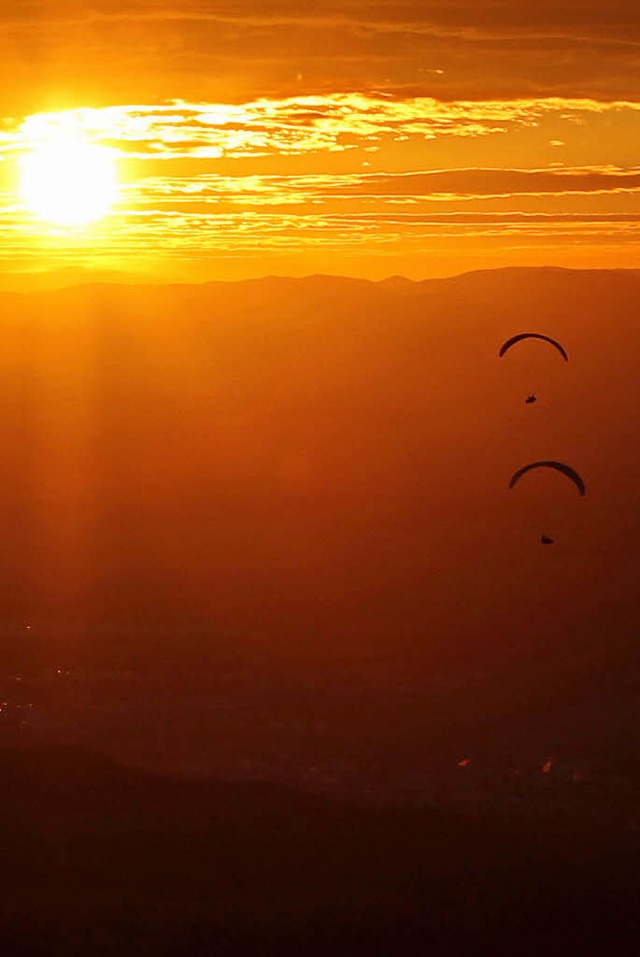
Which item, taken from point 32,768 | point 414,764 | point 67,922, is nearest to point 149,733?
point 32,768

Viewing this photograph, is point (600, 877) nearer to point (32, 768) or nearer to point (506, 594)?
point (32, 768)

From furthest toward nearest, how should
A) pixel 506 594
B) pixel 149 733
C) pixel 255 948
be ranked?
1. pixel 506 594
2. pixel 149 733
3. pixel 255 948

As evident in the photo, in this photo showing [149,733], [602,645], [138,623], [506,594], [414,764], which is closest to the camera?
[414,764]

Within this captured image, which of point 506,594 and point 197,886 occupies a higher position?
point 506,594

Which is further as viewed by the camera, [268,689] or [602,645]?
[602,645]

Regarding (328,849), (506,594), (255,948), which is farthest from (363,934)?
(506,594)

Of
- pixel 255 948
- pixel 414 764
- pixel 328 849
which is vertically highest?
pixel 414 764
